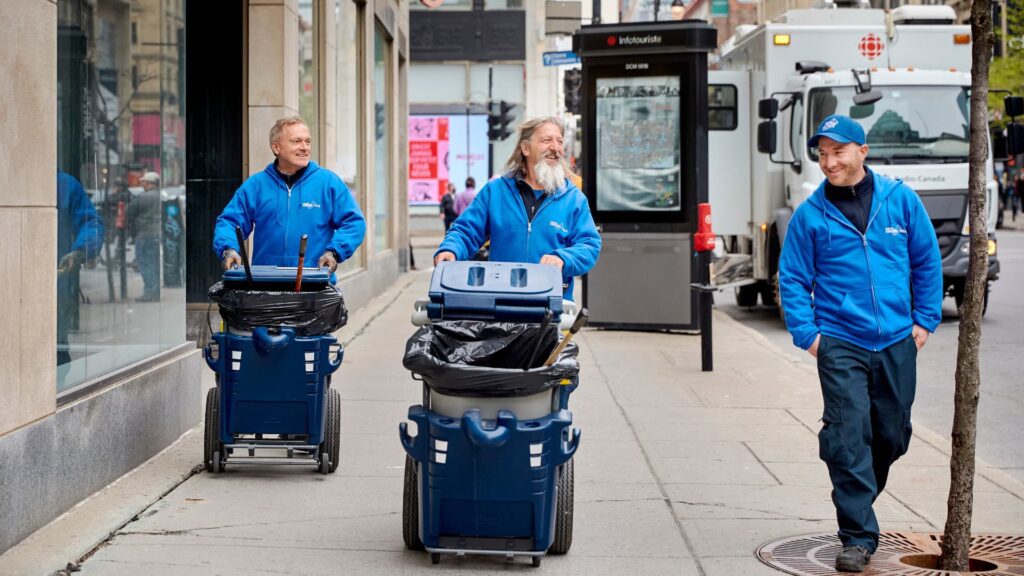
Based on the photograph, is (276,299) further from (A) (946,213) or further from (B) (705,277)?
(A) (946,213)

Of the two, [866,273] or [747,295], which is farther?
[747,295]

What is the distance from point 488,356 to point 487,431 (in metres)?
0.37

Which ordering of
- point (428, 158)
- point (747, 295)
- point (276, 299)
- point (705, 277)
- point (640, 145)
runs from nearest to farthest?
point (276, 299)
point (705, 277)
point (640, 145)
point (747, 295)
point (428, 158)

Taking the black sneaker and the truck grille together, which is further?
the truck grille

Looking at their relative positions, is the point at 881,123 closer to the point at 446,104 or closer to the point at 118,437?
the point at 118,437

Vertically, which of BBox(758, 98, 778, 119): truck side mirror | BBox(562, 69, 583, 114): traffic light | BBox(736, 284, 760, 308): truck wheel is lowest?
BBox(736, 284, 760, 308): truck wheel

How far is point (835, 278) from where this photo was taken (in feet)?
18.3

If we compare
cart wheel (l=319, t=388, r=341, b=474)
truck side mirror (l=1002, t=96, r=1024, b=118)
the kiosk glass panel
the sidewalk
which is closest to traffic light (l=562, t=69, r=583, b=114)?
the kiosk glass panel

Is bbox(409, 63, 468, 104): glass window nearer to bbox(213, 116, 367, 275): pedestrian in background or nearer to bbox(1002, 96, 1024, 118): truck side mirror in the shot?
bbox(1002, 96, 1024, 118): truck side mirror

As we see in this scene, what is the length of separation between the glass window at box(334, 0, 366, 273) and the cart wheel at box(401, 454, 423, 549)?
32.5 ft

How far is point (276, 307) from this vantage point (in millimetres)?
6809

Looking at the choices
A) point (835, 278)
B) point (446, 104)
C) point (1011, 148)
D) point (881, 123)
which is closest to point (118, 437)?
point (835, 278)

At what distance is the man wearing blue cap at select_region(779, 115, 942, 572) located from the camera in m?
5.50

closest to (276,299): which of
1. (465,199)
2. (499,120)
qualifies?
(465,199)
